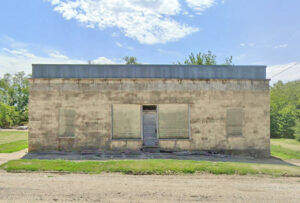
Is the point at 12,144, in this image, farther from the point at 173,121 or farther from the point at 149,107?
the point at 173,121

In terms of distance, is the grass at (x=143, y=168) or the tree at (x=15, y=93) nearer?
the grass at (x=143, y=168)

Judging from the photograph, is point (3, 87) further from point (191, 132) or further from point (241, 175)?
point (241, 175)

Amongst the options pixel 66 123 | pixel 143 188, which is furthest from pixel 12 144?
pixel 143 188

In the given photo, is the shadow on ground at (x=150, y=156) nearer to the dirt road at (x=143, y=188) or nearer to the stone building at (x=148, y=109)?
the stone building at (x=148, y=109)

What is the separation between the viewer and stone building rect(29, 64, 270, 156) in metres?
12.1

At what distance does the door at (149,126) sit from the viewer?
1259 centimetres

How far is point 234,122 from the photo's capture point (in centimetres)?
1261

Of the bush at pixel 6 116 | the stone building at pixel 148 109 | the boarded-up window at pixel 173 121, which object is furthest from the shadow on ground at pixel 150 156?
the bush at pixel 6 116

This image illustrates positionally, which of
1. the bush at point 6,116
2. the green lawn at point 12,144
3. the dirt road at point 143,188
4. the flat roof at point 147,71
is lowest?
the green lawn at point 12,144

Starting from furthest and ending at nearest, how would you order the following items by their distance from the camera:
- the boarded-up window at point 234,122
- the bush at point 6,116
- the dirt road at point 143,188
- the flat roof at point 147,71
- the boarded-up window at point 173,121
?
1. the bush at point 6,116
2. the boarded-up window at point 234,122
3. the boarded-up window at point 173,121
4. the flat roof at point 147,71
5. the dirt road at point 143,188

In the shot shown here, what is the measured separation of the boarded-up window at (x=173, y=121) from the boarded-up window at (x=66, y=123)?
5.81 meters

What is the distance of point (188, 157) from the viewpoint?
11.3m

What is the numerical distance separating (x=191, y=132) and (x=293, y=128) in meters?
18.9

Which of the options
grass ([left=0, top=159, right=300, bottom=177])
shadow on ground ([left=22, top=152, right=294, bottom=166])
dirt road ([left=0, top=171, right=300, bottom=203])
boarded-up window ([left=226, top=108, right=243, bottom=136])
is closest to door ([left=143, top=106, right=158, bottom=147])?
shadow on ground ([left=22, top=152, right=294, bottom=166])
